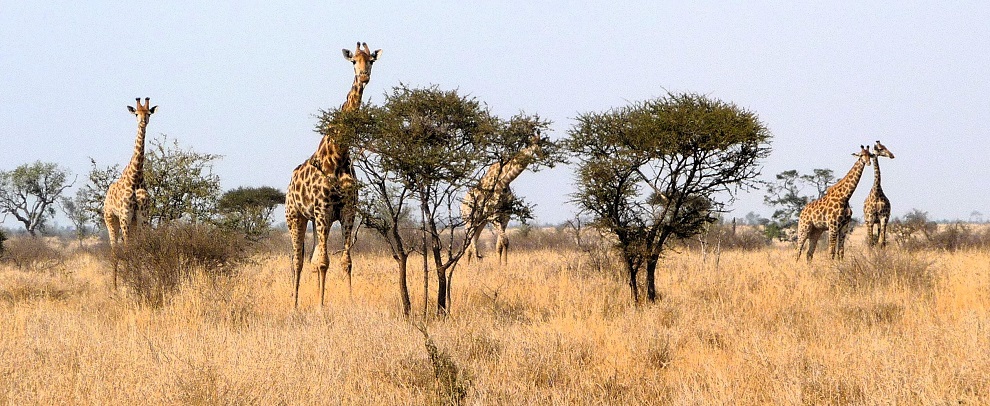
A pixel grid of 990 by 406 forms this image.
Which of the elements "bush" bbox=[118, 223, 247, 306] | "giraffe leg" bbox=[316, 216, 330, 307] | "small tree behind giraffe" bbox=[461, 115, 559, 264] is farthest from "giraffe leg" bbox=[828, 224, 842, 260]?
"bush" bbox=[118, 223, 247, 306]

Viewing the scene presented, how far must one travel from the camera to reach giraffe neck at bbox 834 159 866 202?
1764 centimetres

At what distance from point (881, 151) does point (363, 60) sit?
12.6 meters

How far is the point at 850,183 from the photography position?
58.3ft

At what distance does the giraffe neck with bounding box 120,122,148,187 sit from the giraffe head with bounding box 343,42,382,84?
19.8 ft

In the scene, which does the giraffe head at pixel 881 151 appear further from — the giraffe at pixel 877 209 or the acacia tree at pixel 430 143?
the acacia tree at pixel 430 143

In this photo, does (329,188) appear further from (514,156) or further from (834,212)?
(834,212)

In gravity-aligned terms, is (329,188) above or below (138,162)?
below

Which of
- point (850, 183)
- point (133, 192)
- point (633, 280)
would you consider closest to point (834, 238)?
point (850, 183)

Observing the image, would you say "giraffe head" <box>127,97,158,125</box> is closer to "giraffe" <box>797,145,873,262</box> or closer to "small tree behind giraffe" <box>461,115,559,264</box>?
"small tree behind giraffe" <box>461,115,559,264</box>

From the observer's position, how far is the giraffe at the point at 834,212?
17.5 m

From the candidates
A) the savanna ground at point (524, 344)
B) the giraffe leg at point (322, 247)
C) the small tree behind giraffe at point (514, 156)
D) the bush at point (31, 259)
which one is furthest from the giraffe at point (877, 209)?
→ the bush at point (31, 259)

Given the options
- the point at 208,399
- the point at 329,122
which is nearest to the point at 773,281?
the point at 329,122

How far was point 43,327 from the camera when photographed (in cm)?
926

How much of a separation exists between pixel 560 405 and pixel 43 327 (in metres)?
6.50
